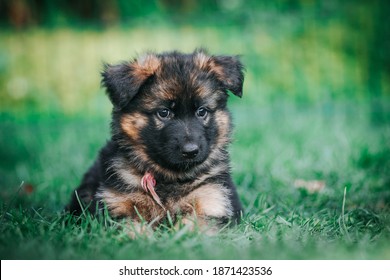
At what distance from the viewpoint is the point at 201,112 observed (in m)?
3.85

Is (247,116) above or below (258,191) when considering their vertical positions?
above

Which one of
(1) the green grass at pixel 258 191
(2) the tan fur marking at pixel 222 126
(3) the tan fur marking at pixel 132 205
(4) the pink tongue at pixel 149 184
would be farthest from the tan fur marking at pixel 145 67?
(1) the green grass at pixel 258 191

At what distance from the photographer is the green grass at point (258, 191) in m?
3.11

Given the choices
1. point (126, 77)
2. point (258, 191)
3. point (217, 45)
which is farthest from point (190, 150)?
point (217, 45)

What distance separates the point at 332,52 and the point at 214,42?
213 centimetres

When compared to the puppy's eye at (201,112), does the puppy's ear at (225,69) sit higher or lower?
higher

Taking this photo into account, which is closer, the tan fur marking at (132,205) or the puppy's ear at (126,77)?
the tan fur marking at (132,205)

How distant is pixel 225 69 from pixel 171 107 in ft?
1.80

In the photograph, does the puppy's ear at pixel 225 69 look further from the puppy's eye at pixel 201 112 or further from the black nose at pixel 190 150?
the black nose at pixel 190 150

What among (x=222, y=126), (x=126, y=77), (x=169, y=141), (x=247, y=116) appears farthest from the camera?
(x=247, y=116)

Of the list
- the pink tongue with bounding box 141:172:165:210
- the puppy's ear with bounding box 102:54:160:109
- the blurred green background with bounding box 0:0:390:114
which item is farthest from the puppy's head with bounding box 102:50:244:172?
the blurred green background with bounding box 0:0:390:114

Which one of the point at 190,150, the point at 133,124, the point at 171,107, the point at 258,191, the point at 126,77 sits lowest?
the point at 258,191

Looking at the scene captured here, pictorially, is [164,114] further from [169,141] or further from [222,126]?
[222,126]
